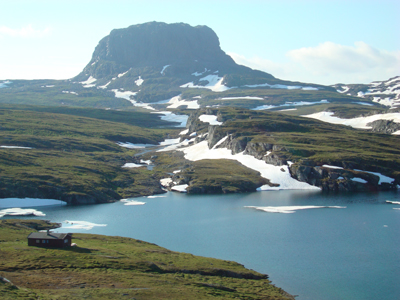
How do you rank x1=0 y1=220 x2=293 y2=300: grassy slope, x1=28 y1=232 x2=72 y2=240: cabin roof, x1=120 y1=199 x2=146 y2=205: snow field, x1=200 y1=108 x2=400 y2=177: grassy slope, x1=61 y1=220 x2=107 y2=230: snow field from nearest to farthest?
x1=0 y1=220 x2=293 y2=300: grassy slope
x1=28 y1=232 x2=72 y2=240: cabin roof
x1=61 y1=220 x2=107 y2=230: snow field
x1=120 y1=199 x2=146 y2=205: snow field
x1=200 y1=108 x2=400 y2=177: grassy slope

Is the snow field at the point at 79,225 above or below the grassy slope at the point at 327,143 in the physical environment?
below

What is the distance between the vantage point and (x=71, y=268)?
4772 centimetres

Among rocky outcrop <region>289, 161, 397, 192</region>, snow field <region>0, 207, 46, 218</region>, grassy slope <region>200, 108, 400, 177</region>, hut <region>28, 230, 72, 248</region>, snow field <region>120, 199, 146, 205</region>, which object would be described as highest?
grassy slope <region>200, 108, 400, 177</region>

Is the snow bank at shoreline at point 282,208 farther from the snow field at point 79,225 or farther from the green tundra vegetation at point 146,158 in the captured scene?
the snow field at point 79,225

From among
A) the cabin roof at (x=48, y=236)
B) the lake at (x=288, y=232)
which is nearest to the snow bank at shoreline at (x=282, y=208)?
the lake at (x=288, y=232)

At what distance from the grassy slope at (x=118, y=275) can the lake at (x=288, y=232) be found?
6.27 meters

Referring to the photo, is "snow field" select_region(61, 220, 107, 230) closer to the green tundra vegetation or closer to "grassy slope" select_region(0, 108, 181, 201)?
the green tundra vegetation

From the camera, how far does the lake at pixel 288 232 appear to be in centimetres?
5491

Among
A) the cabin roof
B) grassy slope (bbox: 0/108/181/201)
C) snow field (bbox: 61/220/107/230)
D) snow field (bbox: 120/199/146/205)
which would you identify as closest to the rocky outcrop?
grassy slope (bbox: 0/108/181/201)

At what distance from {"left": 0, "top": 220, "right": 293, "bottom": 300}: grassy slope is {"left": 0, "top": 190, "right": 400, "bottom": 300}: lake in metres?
6.27

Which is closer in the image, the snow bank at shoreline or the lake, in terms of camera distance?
the lake

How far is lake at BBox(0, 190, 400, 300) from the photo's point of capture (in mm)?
54906

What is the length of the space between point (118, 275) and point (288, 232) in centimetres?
3945

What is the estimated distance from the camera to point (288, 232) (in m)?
77.9
